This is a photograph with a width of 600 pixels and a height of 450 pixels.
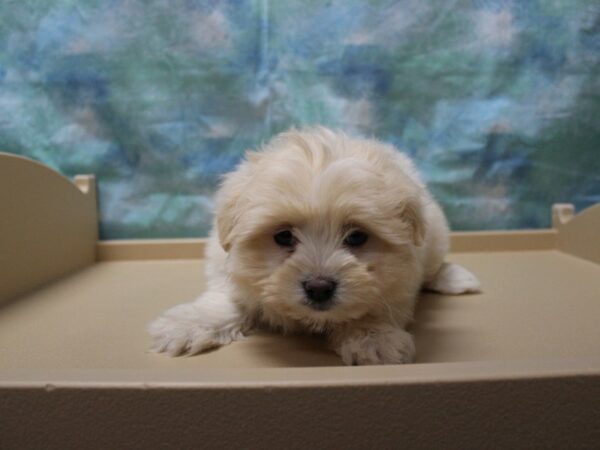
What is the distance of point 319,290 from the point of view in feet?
5.66

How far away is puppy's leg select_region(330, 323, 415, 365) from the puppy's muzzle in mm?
195

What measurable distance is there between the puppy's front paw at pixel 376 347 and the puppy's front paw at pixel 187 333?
0.47 m

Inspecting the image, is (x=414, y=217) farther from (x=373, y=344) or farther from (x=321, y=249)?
(x=373, y=344)

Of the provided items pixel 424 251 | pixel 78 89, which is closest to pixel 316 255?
pixel 424 251

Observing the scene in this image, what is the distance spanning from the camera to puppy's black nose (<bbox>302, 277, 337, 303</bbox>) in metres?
1.72

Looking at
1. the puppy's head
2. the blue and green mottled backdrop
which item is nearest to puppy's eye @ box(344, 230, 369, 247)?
the puppy's head

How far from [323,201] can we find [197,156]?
6.32ft

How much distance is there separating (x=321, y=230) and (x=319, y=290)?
0.72ft

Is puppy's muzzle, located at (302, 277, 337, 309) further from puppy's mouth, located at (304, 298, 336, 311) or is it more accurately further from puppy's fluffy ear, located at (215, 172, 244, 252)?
puppy's fluffy ear, located at (215, 172, 244, 252)

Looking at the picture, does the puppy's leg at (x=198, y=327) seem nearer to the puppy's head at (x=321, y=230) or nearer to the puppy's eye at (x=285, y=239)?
the puppy's head at (x=321, y=230)

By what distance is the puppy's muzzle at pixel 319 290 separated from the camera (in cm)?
172

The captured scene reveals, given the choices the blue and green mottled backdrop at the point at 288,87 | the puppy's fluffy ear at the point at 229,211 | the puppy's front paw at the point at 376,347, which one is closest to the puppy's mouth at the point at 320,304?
the puppy's front paw at the point at 376,347

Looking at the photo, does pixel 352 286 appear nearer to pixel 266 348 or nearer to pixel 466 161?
pixel 266 348

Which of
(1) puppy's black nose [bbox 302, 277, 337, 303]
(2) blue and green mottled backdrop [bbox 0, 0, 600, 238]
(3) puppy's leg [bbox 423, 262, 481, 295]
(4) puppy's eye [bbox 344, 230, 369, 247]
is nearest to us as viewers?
(1) puppy's black nose [bbox 302, 277, 337, 303]
